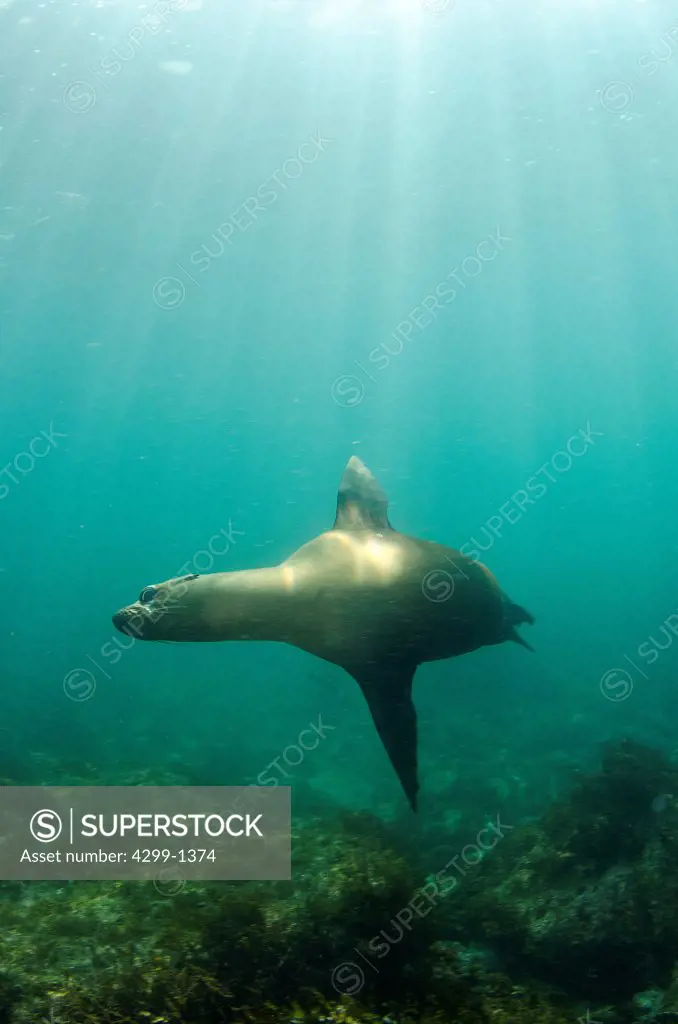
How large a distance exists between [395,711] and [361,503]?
240 centimetres

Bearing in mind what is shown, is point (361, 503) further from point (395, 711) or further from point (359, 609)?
point (395, 711)

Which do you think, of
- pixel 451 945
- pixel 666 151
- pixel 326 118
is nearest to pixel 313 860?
pixel 451 945

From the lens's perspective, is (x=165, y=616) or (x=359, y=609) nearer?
(x=165, y=616)

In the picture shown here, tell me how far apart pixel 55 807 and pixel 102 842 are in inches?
89.8

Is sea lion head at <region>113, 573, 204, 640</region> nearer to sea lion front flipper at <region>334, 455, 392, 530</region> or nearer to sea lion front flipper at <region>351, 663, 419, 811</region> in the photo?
sea lion front flipper at <region>351, 663, 419, 811</region>

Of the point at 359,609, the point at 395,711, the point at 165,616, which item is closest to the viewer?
the point at 165,616

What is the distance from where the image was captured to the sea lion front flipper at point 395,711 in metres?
5.71

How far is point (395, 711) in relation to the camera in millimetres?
5887

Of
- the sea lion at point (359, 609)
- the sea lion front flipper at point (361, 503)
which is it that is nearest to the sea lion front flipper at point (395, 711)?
the sea lion at point (359, 609)

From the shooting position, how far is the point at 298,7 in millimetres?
21281

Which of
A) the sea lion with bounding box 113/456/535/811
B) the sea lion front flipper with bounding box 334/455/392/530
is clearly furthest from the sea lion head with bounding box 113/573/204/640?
the sea lion front flipper with bounding box 334/455/392/530

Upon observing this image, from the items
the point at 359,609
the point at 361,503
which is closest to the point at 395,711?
the point at 359,609

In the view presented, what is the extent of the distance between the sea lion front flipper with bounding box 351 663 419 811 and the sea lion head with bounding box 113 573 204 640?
172 cm

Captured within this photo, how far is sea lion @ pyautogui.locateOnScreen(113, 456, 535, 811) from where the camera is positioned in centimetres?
473
